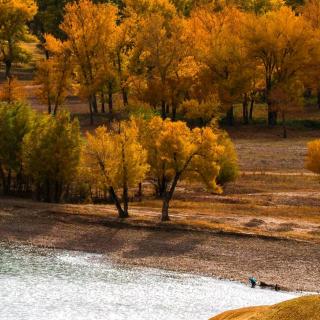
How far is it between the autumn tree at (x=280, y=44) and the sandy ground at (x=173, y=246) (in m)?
54.8

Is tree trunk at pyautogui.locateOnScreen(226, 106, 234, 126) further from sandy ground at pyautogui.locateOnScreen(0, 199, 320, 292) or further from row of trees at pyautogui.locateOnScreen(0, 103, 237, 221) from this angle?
sandy ground at pyautogui.locateOnScreen(0, 199, 320, 292)

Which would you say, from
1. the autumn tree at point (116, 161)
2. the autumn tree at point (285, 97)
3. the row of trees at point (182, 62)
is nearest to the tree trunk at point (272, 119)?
the row of trees at point (182, 62)

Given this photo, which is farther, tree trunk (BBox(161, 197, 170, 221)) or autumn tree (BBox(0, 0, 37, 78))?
autumn tree (BBox(0, 0, 37, 78))

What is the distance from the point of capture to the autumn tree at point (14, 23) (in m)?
130

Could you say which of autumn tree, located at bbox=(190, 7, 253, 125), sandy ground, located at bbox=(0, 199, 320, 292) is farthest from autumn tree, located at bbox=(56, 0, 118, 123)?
sandy ground, located at bbox=(0, 199, 320, 292)

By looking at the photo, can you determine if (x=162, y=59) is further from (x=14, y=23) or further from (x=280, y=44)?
(x=14, y=23)

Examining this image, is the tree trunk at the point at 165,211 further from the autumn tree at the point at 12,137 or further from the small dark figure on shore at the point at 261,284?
the autumn tree at the point at 12,137

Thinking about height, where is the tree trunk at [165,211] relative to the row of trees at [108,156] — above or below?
below

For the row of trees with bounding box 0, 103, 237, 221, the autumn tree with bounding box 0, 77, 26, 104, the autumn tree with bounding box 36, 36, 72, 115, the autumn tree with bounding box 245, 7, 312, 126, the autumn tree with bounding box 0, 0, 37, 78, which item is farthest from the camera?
the autumn tree with bounding box 0, 0, 37, 78

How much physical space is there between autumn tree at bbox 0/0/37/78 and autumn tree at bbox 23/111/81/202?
54596 millimetres

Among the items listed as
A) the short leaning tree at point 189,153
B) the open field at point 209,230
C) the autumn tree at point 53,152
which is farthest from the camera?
the autumn tree at point 53,152

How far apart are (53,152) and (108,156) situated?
27.9 ft

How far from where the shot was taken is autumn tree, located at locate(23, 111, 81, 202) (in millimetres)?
77812

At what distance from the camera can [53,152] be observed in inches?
3071
